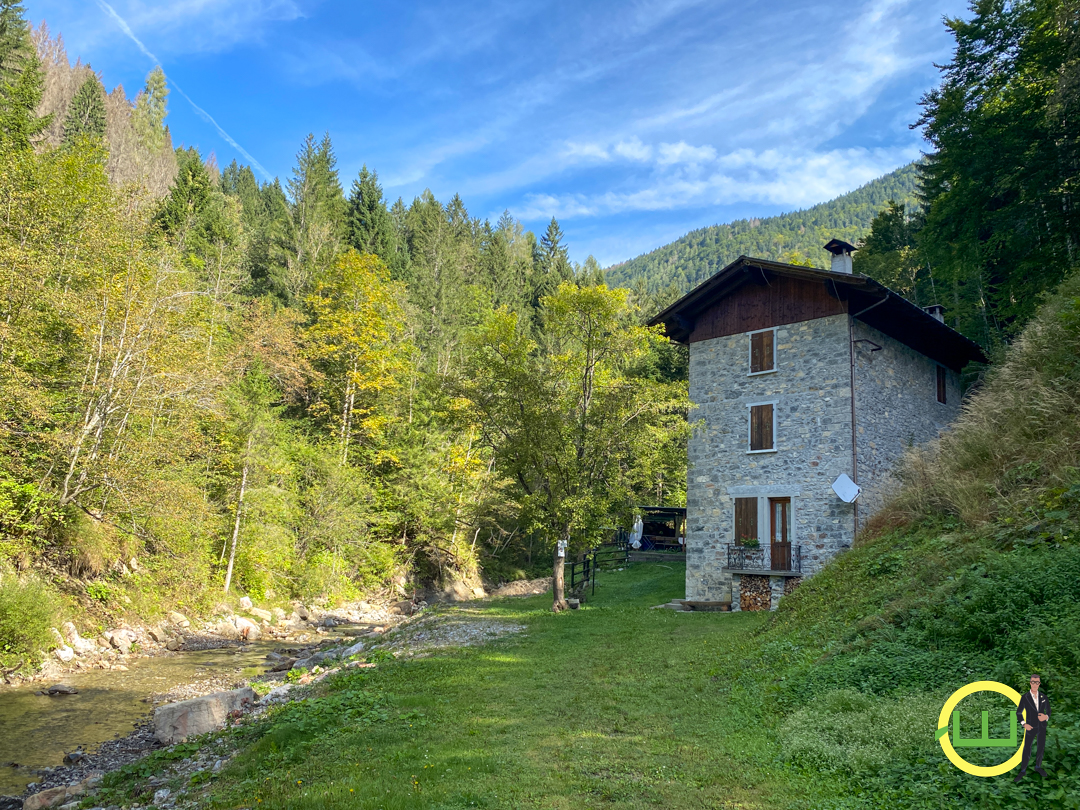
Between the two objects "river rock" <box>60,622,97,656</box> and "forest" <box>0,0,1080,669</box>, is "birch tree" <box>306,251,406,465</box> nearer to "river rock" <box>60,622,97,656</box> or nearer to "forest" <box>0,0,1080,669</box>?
"forest" <box>0,0,1080,669</box>

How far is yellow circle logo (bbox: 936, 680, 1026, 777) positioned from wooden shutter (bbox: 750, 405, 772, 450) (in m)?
12.8

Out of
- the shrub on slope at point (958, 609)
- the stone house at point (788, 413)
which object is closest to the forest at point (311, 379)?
the stone house at point (788, 413)

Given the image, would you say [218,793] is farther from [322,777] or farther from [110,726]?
[110,726]

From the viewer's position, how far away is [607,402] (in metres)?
17.1

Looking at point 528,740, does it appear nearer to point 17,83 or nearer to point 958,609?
point 958,609

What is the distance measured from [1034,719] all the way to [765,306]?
15477 millimetres

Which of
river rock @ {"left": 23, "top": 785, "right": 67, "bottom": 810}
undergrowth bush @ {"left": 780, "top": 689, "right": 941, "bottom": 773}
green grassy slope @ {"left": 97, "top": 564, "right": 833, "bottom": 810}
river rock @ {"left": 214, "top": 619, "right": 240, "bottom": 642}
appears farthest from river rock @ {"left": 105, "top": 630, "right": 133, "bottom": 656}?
undergrowth bush @ {"left": 780, "top": 689, "right": 941, "bottom": 773}

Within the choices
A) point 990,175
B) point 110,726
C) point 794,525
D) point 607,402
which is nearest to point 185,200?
point 607,402

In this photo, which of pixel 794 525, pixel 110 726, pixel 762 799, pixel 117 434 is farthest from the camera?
pixel 794 525

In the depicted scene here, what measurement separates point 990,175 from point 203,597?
25.8 m

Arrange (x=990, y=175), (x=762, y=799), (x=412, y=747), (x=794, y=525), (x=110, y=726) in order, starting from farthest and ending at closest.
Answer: (x=990, y=175) < (x=794, y=525) < (x=110, y=726) < (x=412, y=747) < (x=762, y=799)

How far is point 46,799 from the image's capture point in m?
6.86

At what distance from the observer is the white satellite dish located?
16.0 m

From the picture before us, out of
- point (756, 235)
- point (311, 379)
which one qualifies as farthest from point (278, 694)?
point (756, 235)
